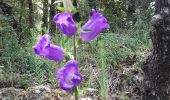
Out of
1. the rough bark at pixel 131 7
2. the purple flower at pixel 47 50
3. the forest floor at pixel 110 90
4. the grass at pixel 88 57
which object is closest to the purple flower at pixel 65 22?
the purple flower at pixel 47 50

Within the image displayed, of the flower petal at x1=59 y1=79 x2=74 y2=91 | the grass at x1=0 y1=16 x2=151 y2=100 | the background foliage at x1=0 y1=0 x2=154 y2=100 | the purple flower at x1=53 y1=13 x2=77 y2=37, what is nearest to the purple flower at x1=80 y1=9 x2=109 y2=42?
the purple flower at x1=53 y1=13 x2=77 y2=37

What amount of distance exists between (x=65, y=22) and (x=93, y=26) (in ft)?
0.75

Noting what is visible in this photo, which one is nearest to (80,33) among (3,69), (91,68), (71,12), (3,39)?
(71,12)

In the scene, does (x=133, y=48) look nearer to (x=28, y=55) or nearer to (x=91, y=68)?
(x=91, y=68)

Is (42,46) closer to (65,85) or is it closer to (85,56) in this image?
(65,85)

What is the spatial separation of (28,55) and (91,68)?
1.00m

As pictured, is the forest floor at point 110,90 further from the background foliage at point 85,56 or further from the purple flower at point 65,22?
the purple flower at point 65,22

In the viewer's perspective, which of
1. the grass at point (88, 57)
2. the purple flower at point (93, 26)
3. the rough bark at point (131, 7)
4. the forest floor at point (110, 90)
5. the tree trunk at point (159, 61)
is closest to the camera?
the purple flower at point (93, 26)

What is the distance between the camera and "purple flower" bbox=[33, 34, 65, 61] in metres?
2.18

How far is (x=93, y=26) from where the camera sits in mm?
2297

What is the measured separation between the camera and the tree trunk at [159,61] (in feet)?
11.7

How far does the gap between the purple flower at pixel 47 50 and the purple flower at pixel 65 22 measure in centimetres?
10

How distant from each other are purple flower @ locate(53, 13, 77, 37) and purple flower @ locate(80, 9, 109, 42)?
0.11m

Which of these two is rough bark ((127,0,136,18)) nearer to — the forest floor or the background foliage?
the background foliage
